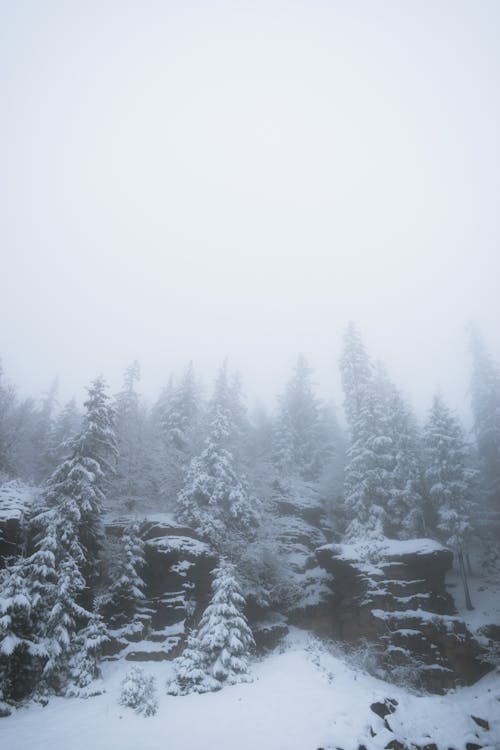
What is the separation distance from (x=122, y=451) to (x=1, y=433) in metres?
10.7

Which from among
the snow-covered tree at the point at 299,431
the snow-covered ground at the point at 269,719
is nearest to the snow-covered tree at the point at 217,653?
the snow-covered ground at the point at 269,719

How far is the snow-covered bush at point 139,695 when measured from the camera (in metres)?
14.2

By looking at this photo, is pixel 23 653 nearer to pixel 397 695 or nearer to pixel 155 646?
pixel 155 646

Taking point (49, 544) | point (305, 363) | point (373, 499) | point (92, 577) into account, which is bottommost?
point (92, 577)

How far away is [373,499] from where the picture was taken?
1187 inches

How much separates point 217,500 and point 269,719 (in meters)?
16.3

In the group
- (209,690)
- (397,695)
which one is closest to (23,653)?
(209,690)

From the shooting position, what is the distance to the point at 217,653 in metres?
17.8

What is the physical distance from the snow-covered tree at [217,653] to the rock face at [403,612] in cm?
809

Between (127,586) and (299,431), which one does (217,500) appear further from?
(299,431)

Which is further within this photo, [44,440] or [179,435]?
[44,440]

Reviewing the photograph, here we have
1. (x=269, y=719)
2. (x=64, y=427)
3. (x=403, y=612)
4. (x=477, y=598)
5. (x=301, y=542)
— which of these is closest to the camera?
(x=269, y=719)

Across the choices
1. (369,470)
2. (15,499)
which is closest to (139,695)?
(15,499)

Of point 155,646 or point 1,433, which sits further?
point 1,433
